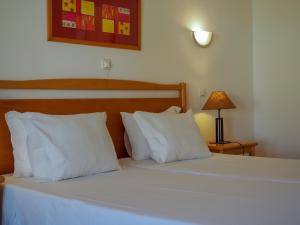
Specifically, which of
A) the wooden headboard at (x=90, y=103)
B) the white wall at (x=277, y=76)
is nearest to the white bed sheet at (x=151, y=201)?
the wooden headboard at (x=90, y=103)

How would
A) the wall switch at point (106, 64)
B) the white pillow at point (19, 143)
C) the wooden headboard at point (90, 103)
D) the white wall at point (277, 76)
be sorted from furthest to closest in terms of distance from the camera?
the white wall at point (277, 76) < the wall switch at point (106, 64) < the wooden headboard at point (90, 103) < the white pillow at point (19, 143)

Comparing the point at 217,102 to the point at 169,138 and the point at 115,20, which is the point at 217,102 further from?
the point at 115,20

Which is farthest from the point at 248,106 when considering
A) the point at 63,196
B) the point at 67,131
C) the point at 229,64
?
the point at 63,196

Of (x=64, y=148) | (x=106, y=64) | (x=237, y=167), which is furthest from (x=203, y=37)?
(x=64, y=148)

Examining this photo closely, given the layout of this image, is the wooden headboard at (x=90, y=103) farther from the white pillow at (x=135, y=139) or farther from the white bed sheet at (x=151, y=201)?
the white bed sheet at (x=151, y=201)

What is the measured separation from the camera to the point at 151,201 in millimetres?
1800

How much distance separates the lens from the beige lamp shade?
375cm

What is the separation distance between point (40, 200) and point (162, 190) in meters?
0.57

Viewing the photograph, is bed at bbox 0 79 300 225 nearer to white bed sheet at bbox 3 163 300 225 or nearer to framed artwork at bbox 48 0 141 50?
white bed sheet at bbox 3 163 300 225

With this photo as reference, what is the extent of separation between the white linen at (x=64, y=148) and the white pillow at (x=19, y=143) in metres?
0.06

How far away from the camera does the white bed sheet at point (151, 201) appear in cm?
159

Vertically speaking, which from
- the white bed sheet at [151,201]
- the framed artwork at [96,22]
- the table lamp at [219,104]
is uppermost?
the framed artwork at [96,22]

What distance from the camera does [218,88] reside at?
4133 millimetres

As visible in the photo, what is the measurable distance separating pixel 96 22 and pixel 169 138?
0.98 m
